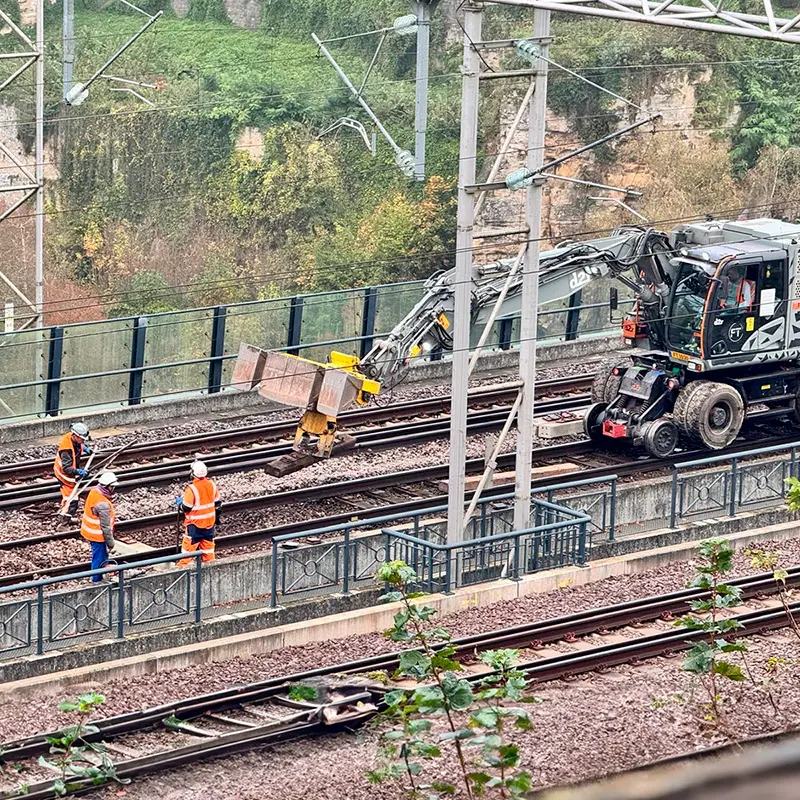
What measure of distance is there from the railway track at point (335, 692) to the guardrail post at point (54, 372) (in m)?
10.2

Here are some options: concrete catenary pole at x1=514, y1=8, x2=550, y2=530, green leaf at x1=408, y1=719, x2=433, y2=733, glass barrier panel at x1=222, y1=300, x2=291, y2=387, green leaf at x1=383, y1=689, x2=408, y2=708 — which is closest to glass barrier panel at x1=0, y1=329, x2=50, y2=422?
glass barrier panel at x1=222, y1=300, x2=291, y2=387

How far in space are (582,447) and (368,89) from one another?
29.5 metres

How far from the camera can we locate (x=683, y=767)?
1195 cm

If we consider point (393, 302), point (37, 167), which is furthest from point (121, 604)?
point (393, 302)

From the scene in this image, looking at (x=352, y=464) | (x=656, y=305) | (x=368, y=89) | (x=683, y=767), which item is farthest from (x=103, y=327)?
(x=368, y=89)

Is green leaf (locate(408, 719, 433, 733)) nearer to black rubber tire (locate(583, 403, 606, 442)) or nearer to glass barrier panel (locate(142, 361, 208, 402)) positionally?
black rubber tire (locate(583, 403, 606, 442))

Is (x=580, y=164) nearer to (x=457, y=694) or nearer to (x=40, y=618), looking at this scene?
(x=40, y=618)

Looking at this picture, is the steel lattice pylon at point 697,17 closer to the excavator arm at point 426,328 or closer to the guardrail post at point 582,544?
the excavator arm at point 426,328

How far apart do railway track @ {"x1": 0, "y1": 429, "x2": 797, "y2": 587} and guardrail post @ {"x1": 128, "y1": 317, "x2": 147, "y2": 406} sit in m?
4.57

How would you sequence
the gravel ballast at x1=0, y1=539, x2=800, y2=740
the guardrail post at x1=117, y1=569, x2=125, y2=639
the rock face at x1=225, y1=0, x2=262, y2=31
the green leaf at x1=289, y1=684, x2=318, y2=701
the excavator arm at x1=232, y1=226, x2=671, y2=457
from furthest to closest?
the rock face at x1=225, y1=0, x2=262, y2=31 → the excavator arm at x1=232, y1=226, x2=671, y2=457 → the guardrail post at x1=117, y1=569, x2=125, y2=639 → the gravel ballast at x1=0, y1=539, x2=800, y2=740 → the green leaf at x1=289, y1=684, x2=318, y2=701

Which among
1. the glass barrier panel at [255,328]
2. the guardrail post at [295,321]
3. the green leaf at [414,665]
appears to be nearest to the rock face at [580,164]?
the glass barrier panel at [255,328]

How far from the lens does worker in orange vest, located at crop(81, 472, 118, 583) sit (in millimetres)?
15445

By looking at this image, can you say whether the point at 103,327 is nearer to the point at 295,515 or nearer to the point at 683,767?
the point at 295,515

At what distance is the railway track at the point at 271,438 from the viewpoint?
2034cm
